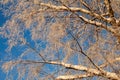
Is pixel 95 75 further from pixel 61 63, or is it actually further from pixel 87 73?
pixel 61 63

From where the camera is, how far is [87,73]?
23.4 ft

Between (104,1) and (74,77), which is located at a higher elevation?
(104,1)

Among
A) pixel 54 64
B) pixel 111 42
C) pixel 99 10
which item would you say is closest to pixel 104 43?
pixel 111 42

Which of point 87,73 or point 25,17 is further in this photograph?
point 25,17

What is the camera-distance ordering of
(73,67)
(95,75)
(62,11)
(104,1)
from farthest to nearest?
(62,11) → (104,1) → (73,67) → (95,75)

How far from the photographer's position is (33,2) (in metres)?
9.03

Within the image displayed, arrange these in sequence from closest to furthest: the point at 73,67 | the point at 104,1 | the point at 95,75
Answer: the point at 95,75
the point at 73,67
the point at 104,1

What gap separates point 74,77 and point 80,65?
396mm

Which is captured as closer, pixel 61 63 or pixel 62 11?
pixel 61 63

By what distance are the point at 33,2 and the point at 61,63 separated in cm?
239

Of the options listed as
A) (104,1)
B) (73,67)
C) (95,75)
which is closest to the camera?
(95,75)

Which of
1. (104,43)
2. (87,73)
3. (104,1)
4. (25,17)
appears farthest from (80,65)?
(25,17)

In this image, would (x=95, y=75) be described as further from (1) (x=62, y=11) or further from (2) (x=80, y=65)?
(1) (x=62, y=11)

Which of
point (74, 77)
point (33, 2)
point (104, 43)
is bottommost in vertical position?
point (74, 77)
